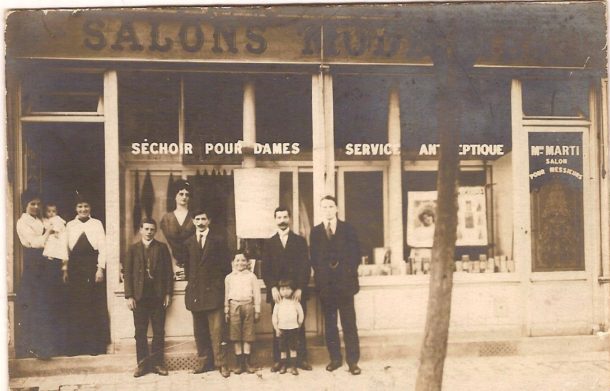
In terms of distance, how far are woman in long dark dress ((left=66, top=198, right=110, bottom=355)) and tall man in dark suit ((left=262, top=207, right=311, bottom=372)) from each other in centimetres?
154

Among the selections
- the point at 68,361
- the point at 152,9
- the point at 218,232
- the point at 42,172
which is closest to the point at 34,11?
the point at 152,9

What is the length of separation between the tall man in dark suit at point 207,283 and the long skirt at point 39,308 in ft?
3.88

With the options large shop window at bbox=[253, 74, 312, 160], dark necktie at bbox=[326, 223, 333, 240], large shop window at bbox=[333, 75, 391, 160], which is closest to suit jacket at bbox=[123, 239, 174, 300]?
large shop window at bbox=[253, 74, 312, 160]

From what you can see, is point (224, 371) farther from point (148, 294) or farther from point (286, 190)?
point (286, 190)

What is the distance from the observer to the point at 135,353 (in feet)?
18.6

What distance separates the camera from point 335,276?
5.81 metres

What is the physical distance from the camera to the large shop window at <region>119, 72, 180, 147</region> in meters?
5.60

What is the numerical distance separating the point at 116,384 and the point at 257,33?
11.5 feet

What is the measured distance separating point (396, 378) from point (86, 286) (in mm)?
3019

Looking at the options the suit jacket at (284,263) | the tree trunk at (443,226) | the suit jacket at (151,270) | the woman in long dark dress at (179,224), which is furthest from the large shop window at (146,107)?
the tree trunk at (443,226)

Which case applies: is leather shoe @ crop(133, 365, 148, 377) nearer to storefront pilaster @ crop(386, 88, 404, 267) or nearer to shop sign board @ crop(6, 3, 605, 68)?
storefront pilaster @ crop(386, 88, 404, 267)

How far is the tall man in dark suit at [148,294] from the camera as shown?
5.66 meters

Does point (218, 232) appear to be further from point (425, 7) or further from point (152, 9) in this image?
point (425, 7)

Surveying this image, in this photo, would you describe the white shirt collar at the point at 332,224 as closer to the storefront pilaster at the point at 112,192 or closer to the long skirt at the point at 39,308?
the storefront pilaster at the point at 112,192
